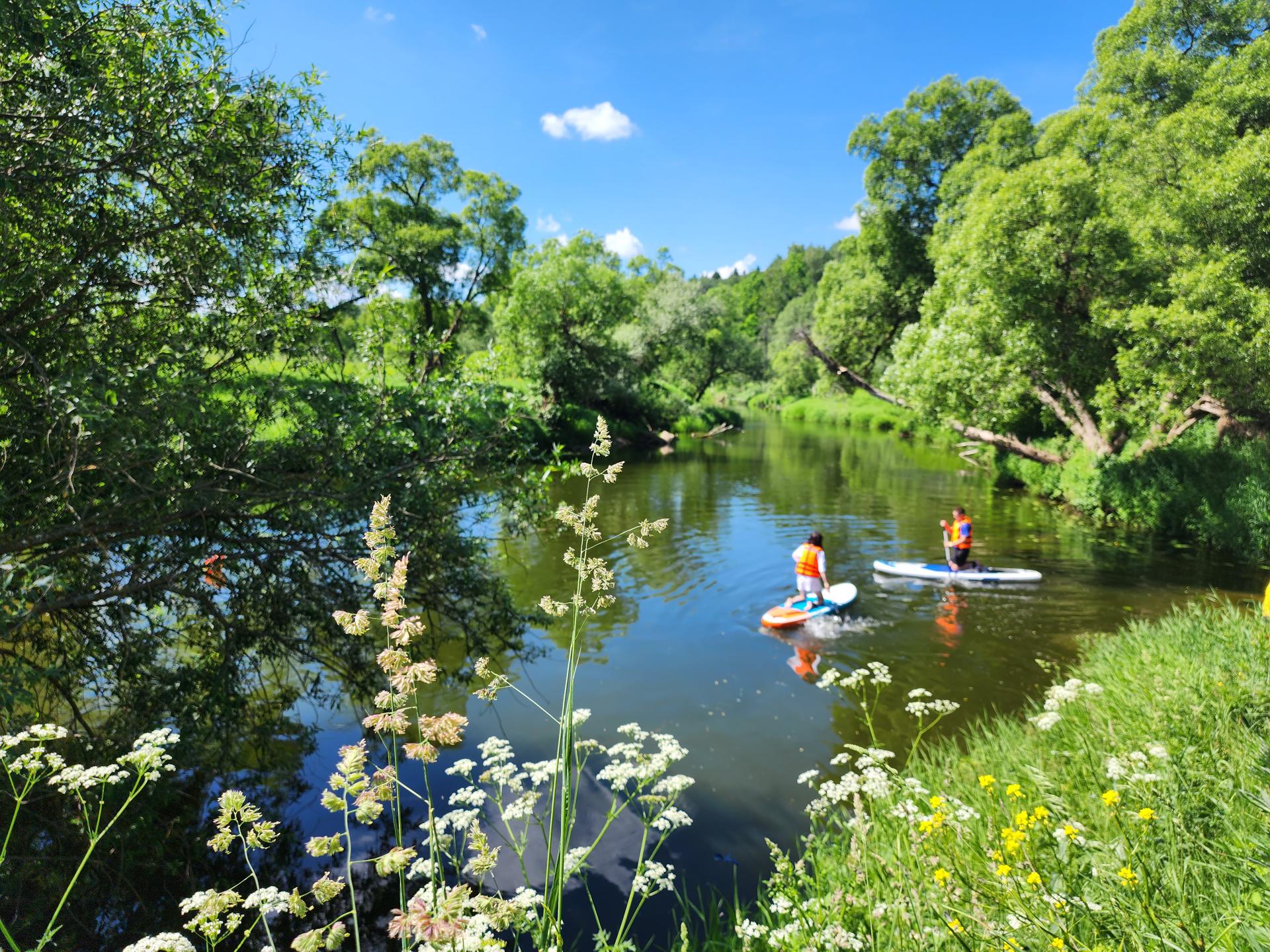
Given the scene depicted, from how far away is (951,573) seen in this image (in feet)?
40.7

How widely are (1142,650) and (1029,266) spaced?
1210 centimetres

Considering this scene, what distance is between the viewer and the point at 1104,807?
3652 mm

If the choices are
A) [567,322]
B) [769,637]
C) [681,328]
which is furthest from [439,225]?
[769,637]

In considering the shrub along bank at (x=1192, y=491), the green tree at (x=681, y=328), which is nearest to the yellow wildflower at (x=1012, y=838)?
the shrub along bank at (x=1192, y=491)

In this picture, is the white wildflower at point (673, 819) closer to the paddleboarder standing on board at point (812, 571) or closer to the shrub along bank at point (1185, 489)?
the paddleboarder standing on board at point (812, 571)

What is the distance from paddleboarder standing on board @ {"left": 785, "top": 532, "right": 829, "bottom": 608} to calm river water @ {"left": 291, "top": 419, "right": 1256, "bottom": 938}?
625 millimetres

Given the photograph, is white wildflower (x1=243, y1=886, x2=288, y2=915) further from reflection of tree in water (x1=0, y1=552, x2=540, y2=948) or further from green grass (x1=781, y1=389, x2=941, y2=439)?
green grass (x1=781, y1=389, x2=941, y2=439)

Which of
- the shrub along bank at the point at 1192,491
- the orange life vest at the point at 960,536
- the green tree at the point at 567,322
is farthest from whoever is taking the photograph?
the green tree at the point at 567,322

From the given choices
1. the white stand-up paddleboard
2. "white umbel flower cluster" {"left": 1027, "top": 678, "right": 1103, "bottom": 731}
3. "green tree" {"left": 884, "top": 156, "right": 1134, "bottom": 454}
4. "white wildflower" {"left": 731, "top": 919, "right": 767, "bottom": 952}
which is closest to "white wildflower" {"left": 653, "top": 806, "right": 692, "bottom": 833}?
"white wildflower" {"left": 731, "top": 919, "right": 767, "bottom": 952}

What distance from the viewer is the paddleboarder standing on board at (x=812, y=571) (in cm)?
1052

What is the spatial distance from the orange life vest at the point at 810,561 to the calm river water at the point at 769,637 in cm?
88

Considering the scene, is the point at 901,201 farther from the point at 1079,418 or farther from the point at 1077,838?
the point at 1077,838

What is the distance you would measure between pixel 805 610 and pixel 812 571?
2.08 feet

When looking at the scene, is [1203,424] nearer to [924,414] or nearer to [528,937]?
[924,414]
